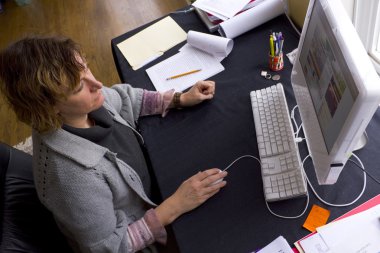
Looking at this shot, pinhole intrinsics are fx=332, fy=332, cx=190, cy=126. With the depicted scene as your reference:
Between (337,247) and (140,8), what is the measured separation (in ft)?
9.54

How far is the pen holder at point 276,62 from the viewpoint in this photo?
1161 millimetres

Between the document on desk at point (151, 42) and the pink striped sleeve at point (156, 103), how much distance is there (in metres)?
0.24

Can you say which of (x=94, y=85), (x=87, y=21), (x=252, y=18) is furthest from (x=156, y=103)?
(x=87, y=21)

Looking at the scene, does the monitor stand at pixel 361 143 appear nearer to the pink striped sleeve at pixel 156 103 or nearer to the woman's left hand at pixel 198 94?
the woman's left hand at pixel 198 94

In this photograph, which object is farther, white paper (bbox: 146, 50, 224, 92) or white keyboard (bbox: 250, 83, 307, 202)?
white paper (bbox: 146, 50, 224, 92)

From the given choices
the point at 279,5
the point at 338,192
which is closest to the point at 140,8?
the point at 279,5

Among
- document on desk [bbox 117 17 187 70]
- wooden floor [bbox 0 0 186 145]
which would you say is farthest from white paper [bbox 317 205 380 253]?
wooden floor [bbox 0 0 186 145]

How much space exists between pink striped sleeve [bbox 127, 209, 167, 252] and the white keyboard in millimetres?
320

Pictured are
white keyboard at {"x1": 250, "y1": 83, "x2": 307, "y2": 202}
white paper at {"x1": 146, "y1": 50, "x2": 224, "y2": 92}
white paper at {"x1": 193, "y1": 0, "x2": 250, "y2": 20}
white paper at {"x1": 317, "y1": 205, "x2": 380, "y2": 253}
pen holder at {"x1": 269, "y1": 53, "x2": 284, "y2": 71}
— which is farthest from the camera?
white paper at {"x1": 193, "y1": 0, "x2": 250, "y2": 20}

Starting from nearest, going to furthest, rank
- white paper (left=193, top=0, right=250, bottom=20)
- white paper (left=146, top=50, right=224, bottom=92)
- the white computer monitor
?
the white computer monitor, white paper (left=146, top=50, right=224, bottom=92), white paper (left=193, top=0, right=250, bottom=20)

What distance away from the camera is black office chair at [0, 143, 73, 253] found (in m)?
0.83

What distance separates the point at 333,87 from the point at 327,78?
0.15ft

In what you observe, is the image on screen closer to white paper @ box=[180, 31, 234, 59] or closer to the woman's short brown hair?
white paper @ box=[180, 31, 234, 59]

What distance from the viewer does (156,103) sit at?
120cm
